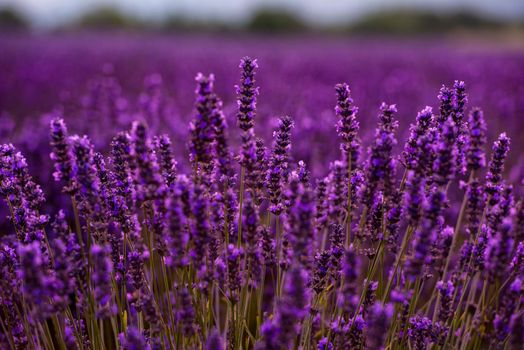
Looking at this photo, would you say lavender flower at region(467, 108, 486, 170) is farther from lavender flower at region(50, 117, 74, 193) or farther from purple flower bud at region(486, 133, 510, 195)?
lavender flower at region(50, 117, 74, 193)

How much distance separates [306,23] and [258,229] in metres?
46.1

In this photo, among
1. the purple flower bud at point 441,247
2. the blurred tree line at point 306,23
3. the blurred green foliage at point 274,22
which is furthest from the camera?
the blurred green foliage at point 274,22

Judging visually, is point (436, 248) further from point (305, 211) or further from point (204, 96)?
point (204, 96)

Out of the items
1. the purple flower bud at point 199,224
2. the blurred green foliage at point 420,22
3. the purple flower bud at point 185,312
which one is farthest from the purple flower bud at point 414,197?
the blurred green foliage at point 420,22

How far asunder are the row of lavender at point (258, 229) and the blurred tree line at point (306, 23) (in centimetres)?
3817

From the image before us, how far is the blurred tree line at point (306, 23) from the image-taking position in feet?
136

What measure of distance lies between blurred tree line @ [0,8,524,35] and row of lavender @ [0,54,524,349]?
38172 mm

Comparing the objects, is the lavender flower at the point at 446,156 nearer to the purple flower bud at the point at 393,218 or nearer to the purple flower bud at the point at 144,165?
the purple flower bud at the point at 393,218

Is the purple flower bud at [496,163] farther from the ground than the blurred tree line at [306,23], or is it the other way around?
the blurred tree line at [306,23]

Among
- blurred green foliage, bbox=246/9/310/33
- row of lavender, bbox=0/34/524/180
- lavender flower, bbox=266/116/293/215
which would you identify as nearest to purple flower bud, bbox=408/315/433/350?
lavender flower, bbox=266/116/293/215

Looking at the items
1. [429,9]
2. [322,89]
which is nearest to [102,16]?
[429,9]

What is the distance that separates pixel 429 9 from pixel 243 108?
179 feet

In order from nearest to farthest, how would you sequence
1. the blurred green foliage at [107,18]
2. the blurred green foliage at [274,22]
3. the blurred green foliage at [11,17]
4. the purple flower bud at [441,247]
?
the purple flower bud at [441,247] → the blurred green foliage at [11,17] → the blurred green foliage at [274,22] → the blurred green foliage at [107,18]

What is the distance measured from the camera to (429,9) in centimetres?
5119
